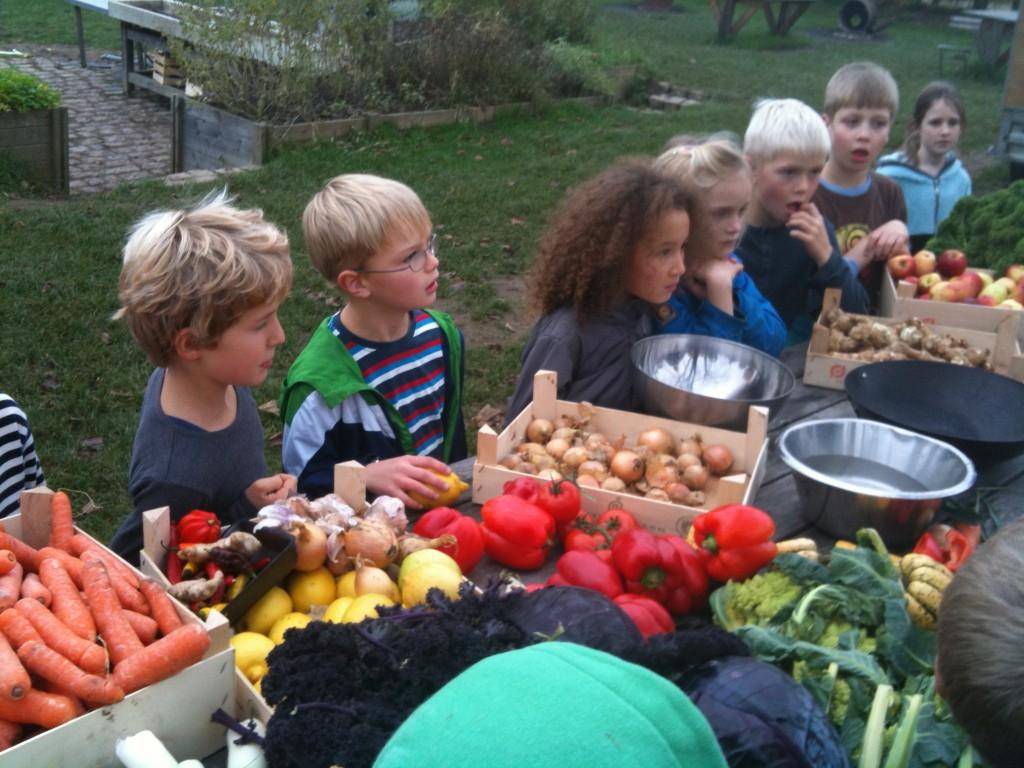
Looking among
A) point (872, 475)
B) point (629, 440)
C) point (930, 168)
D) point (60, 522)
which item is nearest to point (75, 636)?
point (60, 522)

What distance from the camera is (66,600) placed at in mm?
1834

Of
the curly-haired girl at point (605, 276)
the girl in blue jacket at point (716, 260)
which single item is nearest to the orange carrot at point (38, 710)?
the curly-haired girl at point (605, 276)

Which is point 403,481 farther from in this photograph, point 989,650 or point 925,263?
point 925,263

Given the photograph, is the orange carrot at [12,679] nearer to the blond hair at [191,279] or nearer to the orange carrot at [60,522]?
the orange carrot at [60,522]

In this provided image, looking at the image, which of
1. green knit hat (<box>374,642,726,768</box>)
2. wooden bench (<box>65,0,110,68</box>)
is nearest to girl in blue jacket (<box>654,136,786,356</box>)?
green knit hat (<box>374,642,726,768</box>)

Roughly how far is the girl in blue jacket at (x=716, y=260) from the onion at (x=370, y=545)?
68.5 inches

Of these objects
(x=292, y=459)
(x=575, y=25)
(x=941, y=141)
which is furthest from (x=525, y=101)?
(x=292, y=459)

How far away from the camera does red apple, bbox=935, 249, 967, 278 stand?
176 inches

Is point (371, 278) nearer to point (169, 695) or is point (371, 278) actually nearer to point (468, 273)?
point (169, 695)

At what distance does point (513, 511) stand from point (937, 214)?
4.57m

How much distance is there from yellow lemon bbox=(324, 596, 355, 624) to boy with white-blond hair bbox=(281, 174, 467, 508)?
2.94 feet

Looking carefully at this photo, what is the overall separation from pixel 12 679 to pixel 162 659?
23 cm

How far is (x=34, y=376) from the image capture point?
5535 millimetres

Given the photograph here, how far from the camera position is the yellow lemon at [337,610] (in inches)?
80.0
